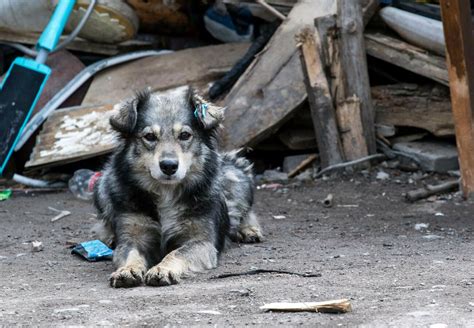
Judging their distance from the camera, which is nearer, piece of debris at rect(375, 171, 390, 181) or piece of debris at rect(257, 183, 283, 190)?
piece of debris at rect(375, 171, 390, 181)

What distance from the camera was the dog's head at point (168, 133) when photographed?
20.0ft

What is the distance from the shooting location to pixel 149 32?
1112 centimetres

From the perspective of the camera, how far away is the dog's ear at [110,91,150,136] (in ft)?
20.8

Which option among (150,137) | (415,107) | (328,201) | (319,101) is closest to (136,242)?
(150,137)

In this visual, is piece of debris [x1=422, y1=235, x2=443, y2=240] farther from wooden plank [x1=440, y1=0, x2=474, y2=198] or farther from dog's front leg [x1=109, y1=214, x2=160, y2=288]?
dog's front leg [x1=109, y1=214, x2=160, y2=288]

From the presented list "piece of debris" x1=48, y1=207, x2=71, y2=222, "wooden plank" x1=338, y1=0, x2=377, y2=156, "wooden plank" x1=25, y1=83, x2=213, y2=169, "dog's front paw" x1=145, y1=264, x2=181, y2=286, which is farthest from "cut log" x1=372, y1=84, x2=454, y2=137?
"dog's front paw" x1=145, y1=264, x2=181, y2=286

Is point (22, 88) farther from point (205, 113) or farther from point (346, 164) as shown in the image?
point (205, 113)

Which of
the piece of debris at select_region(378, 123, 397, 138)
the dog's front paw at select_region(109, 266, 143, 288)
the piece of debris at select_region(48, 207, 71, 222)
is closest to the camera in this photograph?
the dog's front paw at select_region(109, 266, 143, 288)

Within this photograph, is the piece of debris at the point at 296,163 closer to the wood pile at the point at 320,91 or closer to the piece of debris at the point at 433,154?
the wood pile at the point at 320,91

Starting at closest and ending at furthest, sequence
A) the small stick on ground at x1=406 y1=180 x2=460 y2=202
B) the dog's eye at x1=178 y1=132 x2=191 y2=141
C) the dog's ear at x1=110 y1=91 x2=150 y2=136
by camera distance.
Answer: the dog's eye at x1=178 y1=132 x2=191 y2=141
the dog's ear at x1=110 y1=91 x2=150 y2=136
the small stick on ground at x1=406 y1=180 x2=460 y2=202

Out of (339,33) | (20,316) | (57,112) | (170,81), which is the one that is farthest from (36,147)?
(20,316)

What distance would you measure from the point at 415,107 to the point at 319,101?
968 mm

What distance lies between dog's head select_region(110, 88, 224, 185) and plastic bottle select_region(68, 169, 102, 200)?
9.85ft

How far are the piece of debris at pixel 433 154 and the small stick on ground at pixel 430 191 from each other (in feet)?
2.30
